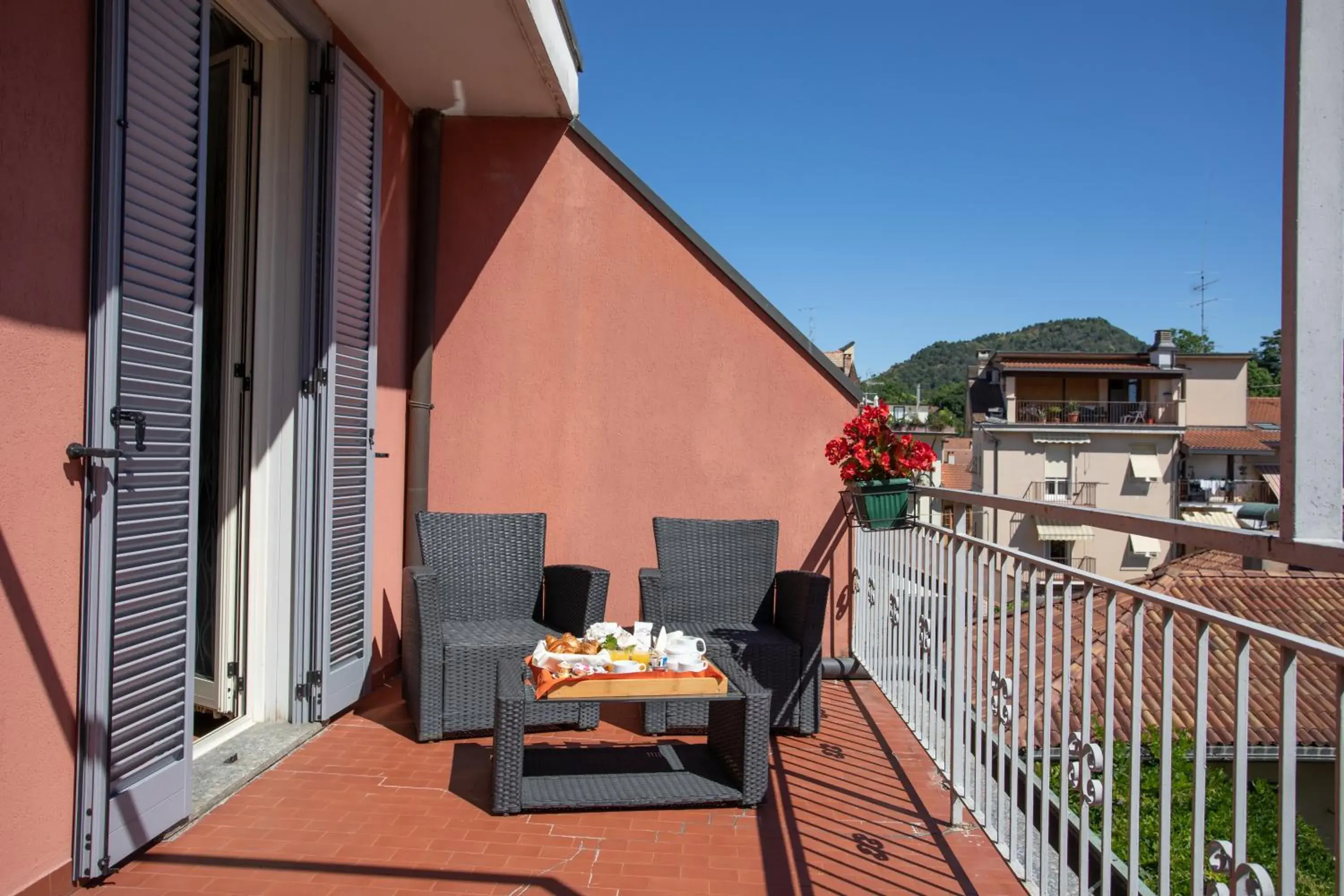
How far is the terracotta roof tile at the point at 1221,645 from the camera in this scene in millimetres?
6805

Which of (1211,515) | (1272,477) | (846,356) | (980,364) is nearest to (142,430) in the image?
(1272,477)

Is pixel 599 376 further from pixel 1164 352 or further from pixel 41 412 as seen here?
pixel 1164 352

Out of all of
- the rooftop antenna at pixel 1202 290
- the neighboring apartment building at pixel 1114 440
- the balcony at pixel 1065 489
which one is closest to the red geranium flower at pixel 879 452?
the rooftop antenna at pixel 1202 290

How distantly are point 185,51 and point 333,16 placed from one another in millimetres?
1301

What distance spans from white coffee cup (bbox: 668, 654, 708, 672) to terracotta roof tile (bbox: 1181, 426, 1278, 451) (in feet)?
128

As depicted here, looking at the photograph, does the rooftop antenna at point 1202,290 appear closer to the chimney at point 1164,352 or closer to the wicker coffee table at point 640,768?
the chimney at point 1164,352

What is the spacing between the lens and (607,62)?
6.16 metres

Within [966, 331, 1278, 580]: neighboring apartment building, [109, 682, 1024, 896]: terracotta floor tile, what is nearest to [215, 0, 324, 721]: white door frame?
[109, 682, 1024, 896]: terracotta floor tile

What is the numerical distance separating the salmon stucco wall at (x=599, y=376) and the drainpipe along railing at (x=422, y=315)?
0.33 feet

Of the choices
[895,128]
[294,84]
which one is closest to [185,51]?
[294,84]

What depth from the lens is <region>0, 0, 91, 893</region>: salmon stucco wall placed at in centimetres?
208

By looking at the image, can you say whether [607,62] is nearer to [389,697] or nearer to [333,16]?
[333,16]

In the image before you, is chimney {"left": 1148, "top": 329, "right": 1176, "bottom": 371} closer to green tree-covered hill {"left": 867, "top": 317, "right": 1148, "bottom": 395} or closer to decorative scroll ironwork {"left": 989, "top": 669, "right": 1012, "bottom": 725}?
green tree-covered hill {"left": 867, "top": 317, "right": 1148, "bottom": 395}

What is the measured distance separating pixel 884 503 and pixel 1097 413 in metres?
38.3
